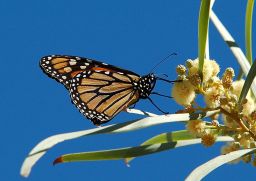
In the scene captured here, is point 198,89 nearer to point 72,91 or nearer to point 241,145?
point 241,145

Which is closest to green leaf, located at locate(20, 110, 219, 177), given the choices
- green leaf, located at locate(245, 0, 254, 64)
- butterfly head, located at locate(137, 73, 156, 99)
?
green leaf, located at locate(245, 0, 254, 64)

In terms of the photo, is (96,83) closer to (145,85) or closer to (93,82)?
(93,82)

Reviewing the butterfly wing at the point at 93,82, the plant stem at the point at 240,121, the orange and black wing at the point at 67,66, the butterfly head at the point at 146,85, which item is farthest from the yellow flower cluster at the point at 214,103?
the orange and black wing at the point at 67,66

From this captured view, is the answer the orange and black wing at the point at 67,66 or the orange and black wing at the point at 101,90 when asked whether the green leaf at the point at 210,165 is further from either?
the orange and black wing at the point at 67,66

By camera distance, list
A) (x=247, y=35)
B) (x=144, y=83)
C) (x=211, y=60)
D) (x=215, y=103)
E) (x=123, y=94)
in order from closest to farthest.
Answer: (x=215, y=103)
(x=211, y=60)
(x=247, y=35)
(x=144, y=83)
(x=123, y=94)

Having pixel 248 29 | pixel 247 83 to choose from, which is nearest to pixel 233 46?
pixel 248 29

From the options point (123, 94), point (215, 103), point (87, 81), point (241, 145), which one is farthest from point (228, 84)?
point (87, 81)

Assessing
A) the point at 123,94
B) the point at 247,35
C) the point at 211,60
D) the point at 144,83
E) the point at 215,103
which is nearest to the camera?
the point at 215,103
